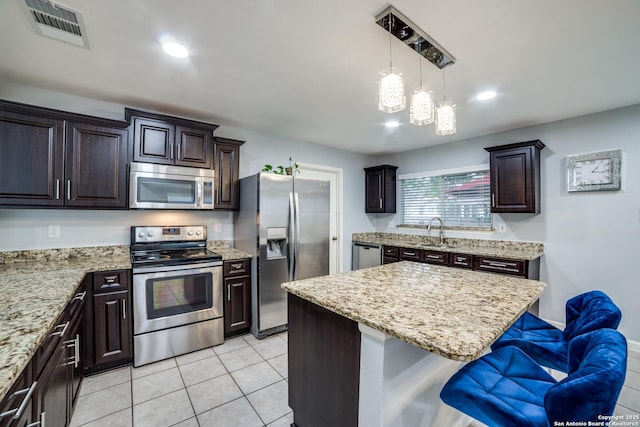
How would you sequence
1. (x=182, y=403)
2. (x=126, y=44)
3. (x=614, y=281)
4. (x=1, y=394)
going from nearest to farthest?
(x=1, y=394) < (x=126, y=44) < (x=182, y=403) < (x=614, y=281)

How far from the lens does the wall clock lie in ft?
9.59

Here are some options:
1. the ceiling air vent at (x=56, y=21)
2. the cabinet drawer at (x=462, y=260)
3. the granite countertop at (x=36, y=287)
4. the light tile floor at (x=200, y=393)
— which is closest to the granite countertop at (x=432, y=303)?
the light tile floor at (x=200, y=393)

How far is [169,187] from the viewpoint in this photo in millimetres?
2867

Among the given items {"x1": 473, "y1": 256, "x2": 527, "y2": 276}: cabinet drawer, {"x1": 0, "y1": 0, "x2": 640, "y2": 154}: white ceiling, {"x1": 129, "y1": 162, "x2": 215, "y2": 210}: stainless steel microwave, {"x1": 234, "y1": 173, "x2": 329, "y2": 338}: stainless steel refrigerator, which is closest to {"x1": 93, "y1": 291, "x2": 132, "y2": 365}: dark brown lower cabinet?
{"x1": 129, "y1": 162, "x2": 215, "y2": 210}: stainless steel microwave

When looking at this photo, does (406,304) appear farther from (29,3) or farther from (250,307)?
(29,3)

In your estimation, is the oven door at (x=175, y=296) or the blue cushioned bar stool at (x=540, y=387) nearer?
the blue cushioned bar stool at (x=540, y=387)

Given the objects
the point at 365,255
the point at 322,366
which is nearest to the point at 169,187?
the point at 322,366

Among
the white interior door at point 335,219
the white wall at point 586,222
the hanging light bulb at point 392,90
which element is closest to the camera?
the hanging light bulb at point 392,90

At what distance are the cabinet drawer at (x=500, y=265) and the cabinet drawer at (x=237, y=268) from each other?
8.80ft

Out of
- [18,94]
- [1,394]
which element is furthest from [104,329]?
[18,94]

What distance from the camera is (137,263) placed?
2.45 metres

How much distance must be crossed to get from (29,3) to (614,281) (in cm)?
518

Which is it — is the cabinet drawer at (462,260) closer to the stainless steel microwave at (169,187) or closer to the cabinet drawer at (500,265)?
the cabinet drawer at (500,265)

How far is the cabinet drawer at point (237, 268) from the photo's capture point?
9.72 ft
